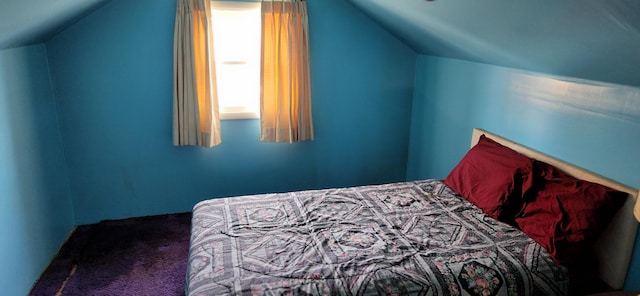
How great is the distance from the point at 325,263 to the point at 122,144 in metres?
2.09

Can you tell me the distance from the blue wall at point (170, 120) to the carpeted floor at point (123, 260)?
18cm

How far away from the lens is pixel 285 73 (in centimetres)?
312

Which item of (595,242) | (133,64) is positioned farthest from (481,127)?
(133,64)

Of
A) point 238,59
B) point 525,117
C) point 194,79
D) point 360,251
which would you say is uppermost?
point 238,59

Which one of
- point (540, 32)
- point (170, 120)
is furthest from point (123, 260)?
point (540, 32)

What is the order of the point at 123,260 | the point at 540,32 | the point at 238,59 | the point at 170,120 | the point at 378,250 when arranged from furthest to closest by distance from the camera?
the point at 238,59 < the point at 170,120 < the point at 123,260 < the point at 378,250 < the point at 540,32

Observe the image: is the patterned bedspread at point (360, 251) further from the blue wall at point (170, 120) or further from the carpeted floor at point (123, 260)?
the blue wall at point (170, 120)

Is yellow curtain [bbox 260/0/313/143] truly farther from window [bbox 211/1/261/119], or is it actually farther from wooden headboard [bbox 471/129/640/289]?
wooden headboard [bbox 471/129/640/289]

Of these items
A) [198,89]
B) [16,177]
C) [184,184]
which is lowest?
[184,184]

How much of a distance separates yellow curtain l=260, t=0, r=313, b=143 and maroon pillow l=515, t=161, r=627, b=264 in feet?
6.04

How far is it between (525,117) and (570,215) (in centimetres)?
75

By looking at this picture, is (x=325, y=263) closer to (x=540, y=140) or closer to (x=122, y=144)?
(x=540, y=140)

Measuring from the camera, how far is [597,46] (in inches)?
61.2

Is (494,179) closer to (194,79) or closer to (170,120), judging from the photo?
(194,79)
